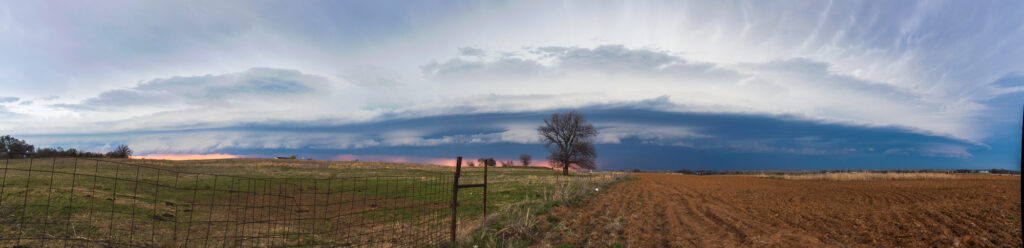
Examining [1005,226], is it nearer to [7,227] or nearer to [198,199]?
[7,227]

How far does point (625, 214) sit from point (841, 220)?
5.16m

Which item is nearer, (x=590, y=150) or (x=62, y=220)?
(x=62, y=220)

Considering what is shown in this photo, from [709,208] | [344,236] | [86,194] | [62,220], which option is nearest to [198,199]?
[86,194]

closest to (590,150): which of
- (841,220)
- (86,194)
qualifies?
(841,220)

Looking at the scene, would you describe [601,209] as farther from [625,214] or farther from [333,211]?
[333,211]

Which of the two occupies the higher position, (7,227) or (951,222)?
(951,222)

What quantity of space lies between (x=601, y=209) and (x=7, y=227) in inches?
591

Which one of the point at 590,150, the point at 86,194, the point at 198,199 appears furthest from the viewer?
the point at 590,150

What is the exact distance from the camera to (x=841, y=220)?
10.2 meters

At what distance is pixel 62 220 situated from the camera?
10.5 metres

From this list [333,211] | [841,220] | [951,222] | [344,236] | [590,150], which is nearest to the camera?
[951,222]

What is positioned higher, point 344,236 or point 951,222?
point 951,222

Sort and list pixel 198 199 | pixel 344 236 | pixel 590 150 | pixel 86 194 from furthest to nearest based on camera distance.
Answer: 1. pixel 590 150
2. pixel 198 199
3. pixel 86 194
4. pixel 344 236

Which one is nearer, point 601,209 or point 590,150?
point 601,209
